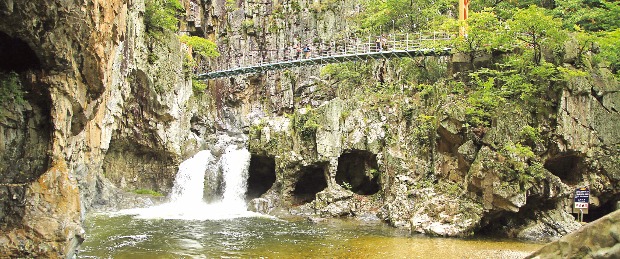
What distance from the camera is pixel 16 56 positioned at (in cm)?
968

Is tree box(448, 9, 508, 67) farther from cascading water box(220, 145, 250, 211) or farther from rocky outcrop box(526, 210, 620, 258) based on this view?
rocky outcrop box(526, 210, 620, 258)

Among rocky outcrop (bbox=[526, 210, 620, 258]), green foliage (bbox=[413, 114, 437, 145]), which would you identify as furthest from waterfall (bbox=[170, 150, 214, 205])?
rocky outcrop (bbox=[526, 210, 620, 258])

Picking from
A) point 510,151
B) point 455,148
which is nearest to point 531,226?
point 510,151

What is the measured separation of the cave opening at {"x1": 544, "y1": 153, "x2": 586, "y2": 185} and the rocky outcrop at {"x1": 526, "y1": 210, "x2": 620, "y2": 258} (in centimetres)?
1514

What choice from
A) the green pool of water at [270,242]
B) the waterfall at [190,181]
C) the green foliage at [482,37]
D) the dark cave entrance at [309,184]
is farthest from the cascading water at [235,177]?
the green foliage at [482,37]

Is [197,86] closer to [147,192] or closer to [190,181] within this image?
[190,181]

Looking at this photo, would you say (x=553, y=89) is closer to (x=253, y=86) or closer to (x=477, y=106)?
(x=477, y=106)

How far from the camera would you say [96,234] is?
1583 cm

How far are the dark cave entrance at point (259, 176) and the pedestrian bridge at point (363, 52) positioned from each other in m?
7.16

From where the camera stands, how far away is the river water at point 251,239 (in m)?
12.8

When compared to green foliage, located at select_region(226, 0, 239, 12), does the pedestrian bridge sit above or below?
below

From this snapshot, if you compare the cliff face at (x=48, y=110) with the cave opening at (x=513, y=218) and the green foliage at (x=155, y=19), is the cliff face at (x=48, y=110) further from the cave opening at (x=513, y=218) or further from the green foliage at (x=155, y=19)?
the green foliage at (x=155, y=19)

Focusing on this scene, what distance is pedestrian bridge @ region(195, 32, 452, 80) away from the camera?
898 inches

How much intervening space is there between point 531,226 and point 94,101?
1492 cm
